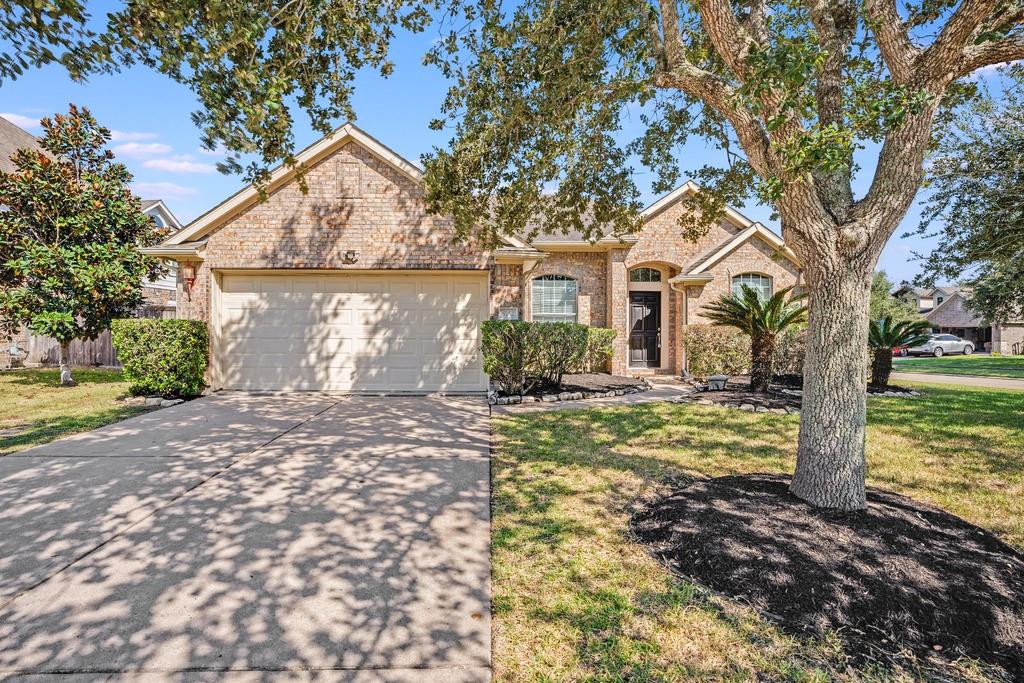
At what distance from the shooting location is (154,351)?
31.0 ft

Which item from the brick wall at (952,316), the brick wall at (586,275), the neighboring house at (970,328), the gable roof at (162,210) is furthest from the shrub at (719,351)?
the brick wall at (952,316)

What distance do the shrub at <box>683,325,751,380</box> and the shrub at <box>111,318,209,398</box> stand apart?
12.4 metres

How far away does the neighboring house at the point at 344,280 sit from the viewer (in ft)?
33.1

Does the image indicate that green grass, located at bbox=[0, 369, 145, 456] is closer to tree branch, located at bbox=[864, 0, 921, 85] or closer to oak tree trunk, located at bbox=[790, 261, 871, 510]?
oak tree trunk, located at bbox=[790, 261, 871, 510]

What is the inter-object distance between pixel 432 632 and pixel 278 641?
2.58ft

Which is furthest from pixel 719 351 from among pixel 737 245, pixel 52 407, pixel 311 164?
pixel 52 407

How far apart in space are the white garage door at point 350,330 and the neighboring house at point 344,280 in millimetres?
21

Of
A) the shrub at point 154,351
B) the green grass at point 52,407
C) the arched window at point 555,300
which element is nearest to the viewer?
the green grass at point 52,407

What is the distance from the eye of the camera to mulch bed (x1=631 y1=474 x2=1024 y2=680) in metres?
2.55

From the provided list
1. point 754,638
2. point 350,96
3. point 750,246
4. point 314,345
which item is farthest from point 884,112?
point 750,246

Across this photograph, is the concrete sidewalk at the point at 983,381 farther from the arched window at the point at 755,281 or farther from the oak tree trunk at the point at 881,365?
the arched window at the point at 755,281

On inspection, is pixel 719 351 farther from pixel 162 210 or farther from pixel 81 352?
pixel 162 210

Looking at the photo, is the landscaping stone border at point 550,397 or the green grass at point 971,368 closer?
the landscaping stone border at point 550,397

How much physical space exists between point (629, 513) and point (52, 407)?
1065 centimetres
